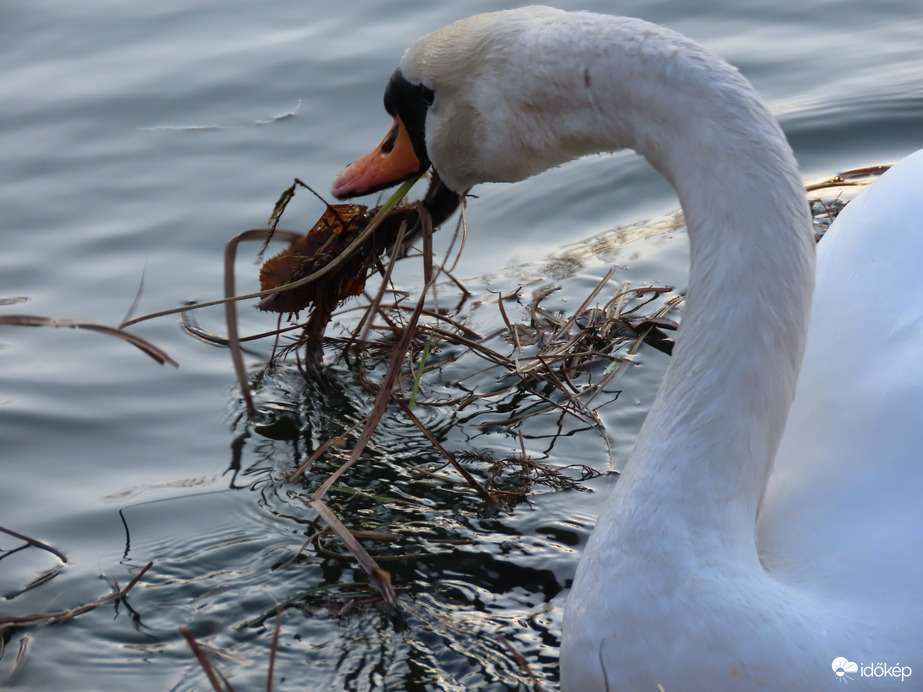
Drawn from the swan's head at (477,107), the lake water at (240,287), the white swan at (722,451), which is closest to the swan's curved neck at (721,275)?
the white swan at (722,451)

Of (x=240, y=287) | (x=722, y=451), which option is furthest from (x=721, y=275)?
(x=240, y=287)

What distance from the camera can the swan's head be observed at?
2.41m

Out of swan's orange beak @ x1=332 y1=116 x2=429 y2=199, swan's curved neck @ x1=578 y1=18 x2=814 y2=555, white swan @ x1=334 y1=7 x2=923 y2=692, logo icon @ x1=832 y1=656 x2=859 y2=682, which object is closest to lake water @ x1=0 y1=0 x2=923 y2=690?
white swan @ x1=334 y1=7 x2=923 y2=692

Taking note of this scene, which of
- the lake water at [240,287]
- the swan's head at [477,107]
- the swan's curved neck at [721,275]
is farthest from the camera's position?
the lake water at [240,287]

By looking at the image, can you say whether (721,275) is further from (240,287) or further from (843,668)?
(240,287)

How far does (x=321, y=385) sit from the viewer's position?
3.81 metres

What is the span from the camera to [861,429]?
2.53 metres

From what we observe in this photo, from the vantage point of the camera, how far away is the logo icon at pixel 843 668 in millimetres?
2000

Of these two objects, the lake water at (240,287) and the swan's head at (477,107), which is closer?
the swan's head at (477,107)

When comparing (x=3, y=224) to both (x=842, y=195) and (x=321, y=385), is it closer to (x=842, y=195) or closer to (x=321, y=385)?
(x=321, y=385)

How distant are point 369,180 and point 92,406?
1495 mm

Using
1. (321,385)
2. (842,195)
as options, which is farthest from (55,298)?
(842,195)

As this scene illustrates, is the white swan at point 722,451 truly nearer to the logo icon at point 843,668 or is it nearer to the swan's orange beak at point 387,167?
the logo icon at point 843,668

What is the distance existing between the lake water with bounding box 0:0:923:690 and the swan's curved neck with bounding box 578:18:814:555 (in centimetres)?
63
